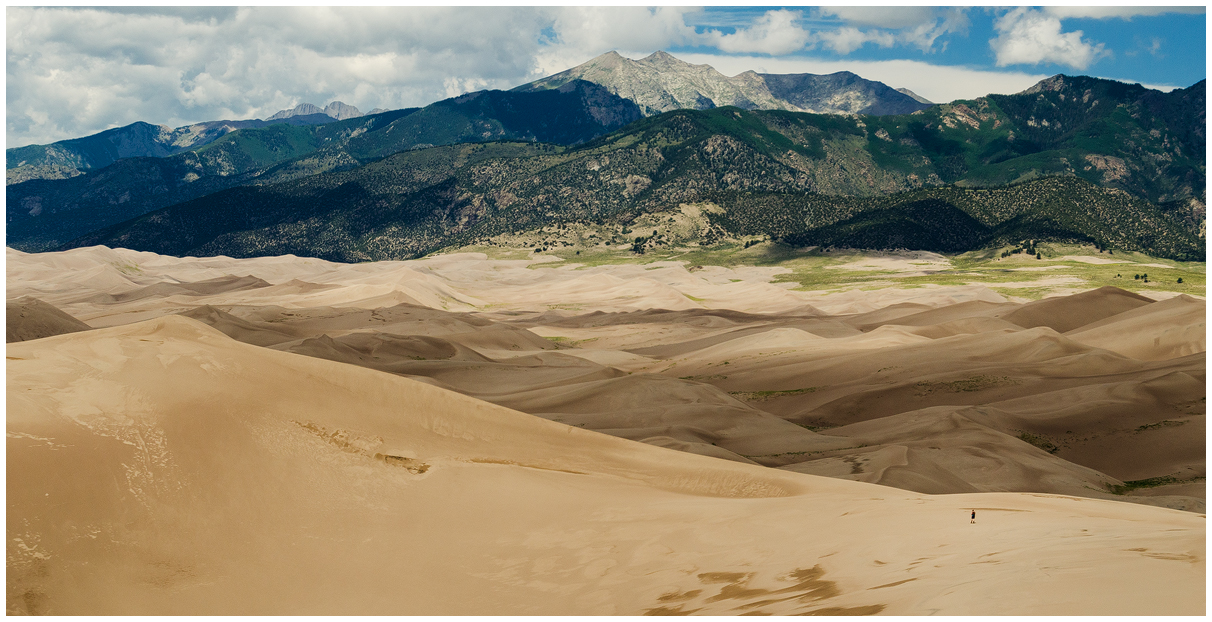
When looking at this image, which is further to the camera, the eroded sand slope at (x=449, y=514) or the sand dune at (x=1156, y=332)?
the sand dune at (x=1156, y=332)

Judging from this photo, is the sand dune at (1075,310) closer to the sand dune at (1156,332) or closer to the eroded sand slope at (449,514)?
the sand dune at (1156,332)

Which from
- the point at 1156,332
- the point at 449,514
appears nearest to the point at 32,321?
the point at 449,514

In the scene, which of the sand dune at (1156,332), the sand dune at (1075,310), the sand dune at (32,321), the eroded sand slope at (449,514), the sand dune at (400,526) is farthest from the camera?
the sand dune at (1075,310)

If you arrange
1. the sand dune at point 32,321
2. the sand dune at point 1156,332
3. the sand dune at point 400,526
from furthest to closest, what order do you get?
the sand dune at point 1156,332
the sand dune at point 32,321
the sand dune at point 400,526

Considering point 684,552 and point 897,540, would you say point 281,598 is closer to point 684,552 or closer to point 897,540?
point 684,552

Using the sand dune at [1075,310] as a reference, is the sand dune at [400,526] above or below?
above

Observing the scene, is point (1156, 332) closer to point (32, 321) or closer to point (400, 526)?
point (400, 526)

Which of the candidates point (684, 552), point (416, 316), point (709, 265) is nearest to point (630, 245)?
point (709, 265)

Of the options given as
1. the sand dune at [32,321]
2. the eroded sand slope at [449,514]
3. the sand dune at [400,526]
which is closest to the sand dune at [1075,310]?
the eroded sand slope at [449,514]

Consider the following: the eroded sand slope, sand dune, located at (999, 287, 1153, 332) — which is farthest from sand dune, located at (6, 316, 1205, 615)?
sand dune, located at (999, 287, 1153, 332)
